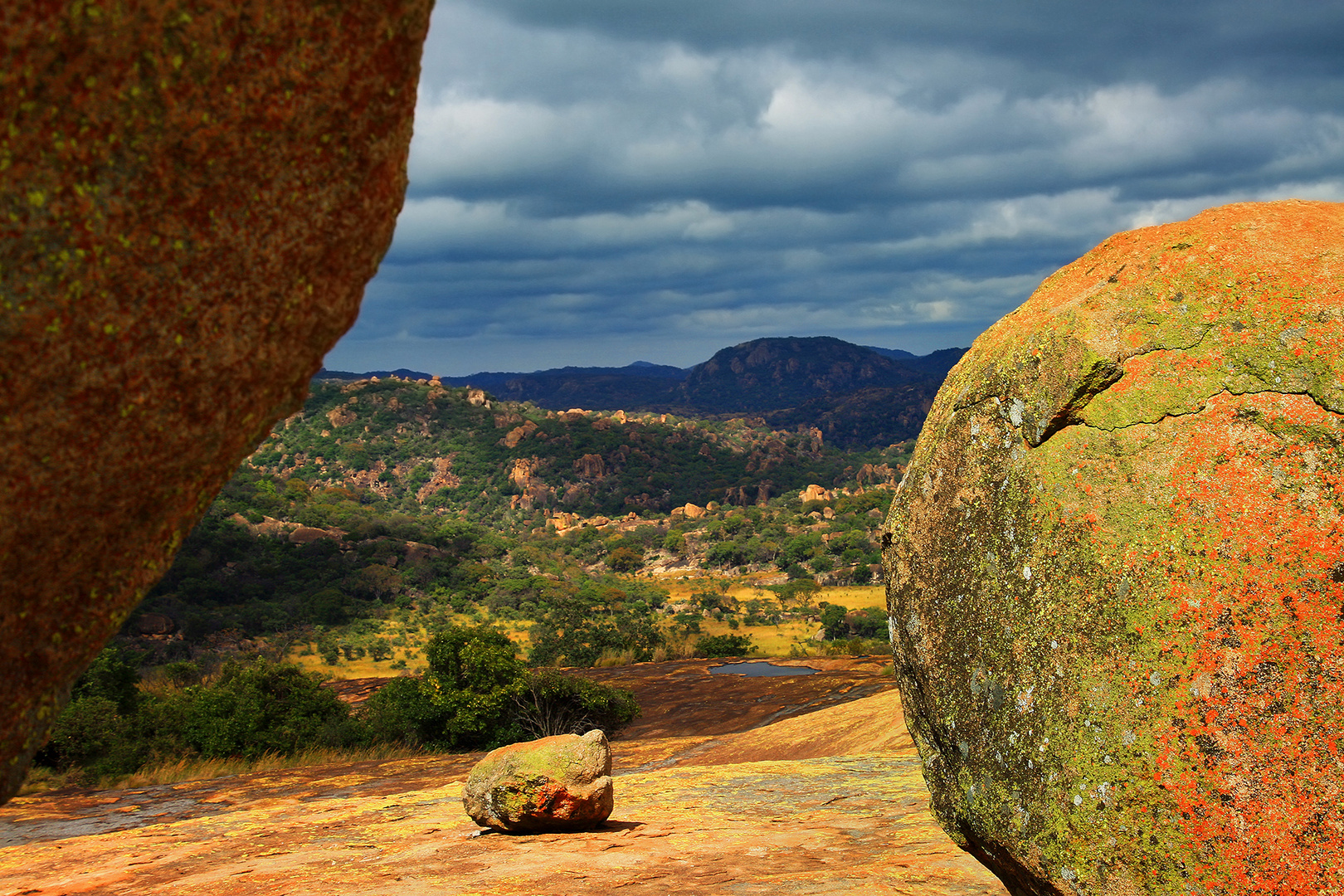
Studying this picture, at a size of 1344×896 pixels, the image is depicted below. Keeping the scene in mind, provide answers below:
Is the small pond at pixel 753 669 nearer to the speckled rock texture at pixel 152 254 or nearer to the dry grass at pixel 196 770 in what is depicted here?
the dry grass at pixel 196 770

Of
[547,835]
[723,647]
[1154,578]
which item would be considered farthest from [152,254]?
[723,647]

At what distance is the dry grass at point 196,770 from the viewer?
16.9 m

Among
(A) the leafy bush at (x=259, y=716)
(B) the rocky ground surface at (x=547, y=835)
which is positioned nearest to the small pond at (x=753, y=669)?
(B) the rocky ground surface at (x=547, y=835)

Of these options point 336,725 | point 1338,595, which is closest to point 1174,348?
point 1338,595

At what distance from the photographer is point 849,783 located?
34.0ft

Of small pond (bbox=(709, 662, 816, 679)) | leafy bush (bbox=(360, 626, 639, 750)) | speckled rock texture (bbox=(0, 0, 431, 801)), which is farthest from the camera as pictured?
small pond (bbox=(709, 662, 816, 679))

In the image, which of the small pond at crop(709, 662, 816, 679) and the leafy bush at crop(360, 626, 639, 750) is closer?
the leafy bush at crop(360, 626, 639, 750)

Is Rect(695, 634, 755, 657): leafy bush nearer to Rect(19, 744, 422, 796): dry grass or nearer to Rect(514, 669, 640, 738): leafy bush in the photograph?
Rect(514, 669, 640, 738): leafy bush

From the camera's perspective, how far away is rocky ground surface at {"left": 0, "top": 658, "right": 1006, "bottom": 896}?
6594 mm

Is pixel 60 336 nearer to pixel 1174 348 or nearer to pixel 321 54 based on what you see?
pixel 321 54

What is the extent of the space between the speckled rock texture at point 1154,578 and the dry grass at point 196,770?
16883 millimetres

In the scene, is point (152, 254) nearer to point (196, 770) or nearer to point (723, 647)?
point (196, 770)

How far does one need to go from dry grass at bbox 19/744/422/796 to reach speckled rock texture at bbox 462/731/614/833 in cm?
1016

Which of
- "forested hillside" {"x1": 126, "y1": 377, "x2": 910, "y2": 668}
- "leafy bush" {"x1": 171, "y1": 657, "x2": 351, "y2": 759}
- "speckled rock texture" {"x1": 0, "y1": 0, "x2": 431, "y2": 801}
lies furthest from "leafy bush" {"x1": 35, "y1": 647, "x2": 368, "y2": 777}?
"speckled rock texture" {"x1": 0, "y1": 0, "x2": 431, "y2": 801}
